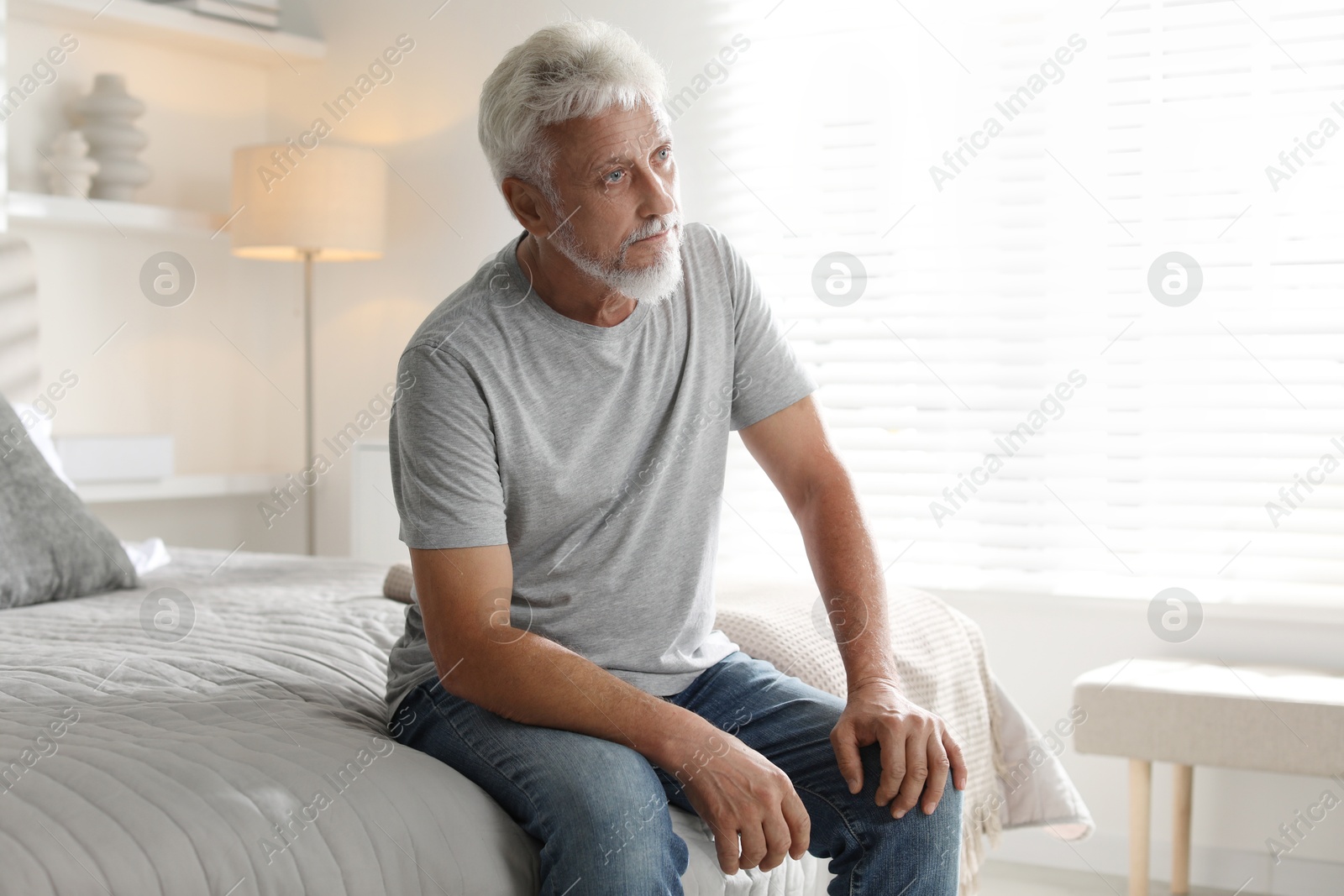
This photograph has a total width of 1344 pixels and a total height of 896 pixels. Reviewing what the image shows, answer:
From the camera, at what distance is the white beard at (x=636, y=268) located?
1.32 meters

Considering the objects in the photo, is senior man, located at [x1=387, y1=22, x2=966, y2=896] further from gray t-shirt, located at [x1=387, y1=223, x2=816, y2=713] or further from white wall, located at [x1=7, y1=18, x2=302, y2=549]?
white wall, located at [x1=7, y1=18, x2=302, y2=549]

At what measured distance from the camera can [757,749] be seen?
1267 mm

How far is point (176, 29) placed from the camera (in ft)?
11.0

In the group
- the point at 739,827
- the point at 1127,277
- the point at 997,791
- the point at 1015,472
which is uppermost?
the point at 1127,277

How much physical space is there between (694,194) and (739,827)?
7.48ft

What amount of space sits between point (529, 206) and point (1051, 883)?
1.90m

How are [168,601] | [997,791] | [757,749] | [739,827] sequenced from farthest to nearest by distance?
[168,601]
[997,791]
[757,749]
[739,827]

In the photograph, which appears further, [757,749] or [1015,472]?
[1015,472]

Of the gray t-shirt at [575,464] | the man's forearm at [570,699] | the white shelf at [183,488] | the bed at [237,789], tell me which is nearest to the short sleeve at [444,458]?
the gray t-shirt at [575,464]

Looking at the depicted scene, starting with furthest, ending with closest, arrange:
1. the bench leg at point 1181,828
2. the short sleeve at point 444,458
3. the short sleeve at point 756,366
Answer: the bench leg at point 1181,828 → the short sleeve at point 756,366 → the short sleeve at point 444,458

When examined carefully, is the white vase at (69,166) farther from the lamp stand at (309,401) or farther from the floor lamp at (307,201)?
the lamp stand at (309,401)

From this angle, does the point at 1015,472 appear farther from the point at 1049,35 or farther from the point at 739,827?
the point at 739,827

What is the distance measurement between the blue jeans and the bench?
3.64 feet

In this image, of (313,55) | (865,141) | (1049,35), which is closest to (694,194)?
(865,141)
